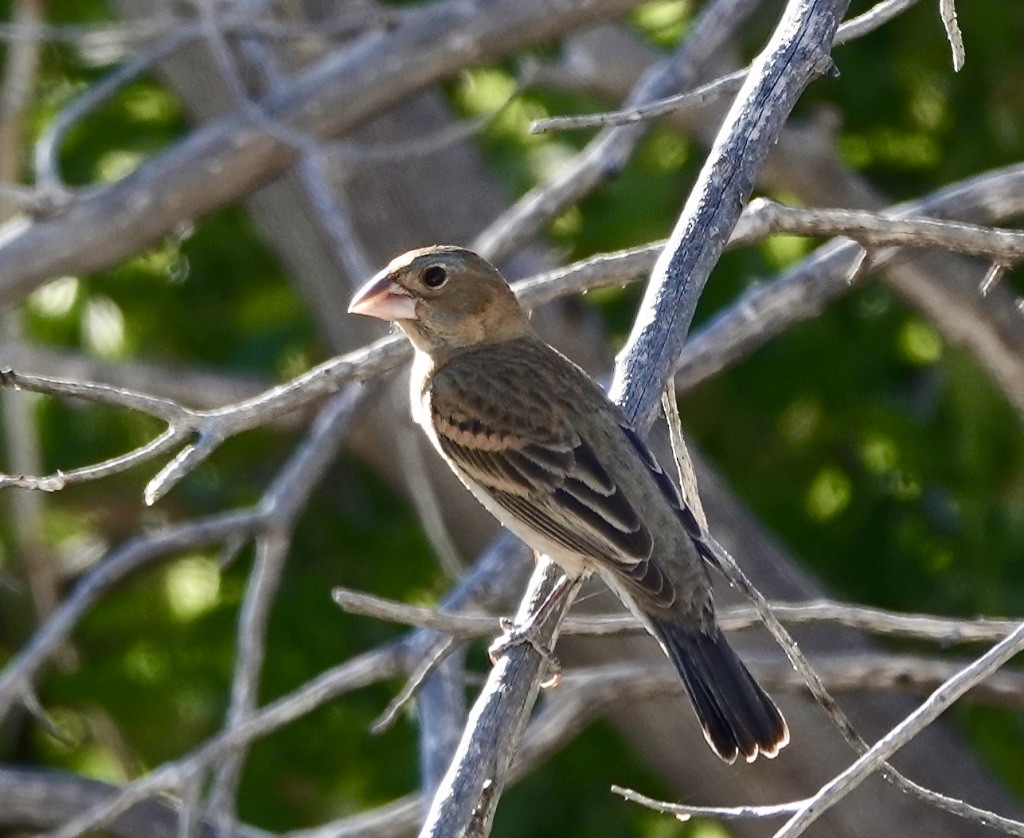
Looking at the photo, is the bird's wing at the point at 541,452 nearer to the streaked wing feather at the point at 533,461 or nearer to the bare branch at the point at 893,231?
the streaked wing feather at the point at 533,461

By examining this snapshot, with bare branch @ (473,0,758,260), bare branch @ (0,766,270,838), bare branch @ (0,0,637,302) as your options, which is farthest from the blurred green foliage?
bare branch @ (473,0,758,260)

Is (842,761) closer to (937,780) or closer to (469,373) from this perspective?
(937,780)

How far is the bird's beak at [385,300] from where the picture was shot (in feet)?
14.5

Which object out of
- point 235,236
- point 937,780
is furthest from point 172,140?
point 937,780

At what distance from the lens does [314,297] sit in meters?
6.22

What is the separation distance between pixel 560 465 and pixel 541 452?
0.09m

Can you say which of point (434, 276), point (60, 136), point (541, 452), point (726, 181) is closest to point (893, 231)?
point (726, 181)

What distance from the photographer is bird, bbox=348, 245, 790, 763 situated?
369 centimetres

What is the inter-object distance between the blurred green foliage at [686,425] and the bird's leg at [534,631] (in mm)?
2325

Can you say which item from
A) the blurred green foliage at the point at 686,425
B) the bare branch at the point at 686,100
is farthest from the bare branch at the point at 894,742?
the blurred green foliage at the point at 686,425

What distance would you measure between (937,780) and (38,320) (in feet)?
13.2

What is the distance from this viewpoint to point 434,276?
455cm

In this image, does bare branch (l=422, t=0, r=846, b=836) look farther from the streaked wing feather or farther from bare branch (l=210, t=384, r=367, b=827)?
bare branch (l=210, t=384, r=367, b=827)

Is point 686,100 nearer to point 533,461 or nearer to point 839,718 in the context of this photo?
point 533,461
